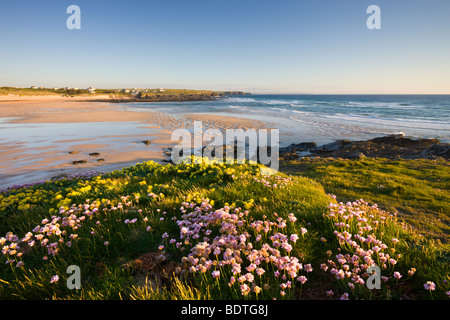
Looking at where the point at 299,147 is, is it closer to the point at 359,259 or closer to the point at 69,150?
the point at 359,259

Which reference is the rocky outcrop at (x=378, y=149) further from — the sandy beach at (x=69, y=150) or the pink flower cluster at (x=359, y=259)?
the pink flower cluster at (x=359, y=259)

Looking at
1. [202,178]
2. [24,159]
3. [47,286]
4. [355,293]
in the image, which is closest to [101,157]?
[24,159]

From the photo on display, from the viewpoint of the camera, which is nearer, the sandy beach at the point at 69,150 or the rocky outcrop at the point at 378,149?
the sandy beach at the point at 69,150

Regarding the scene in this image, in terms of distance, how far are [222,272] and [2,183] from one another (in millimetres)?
14699

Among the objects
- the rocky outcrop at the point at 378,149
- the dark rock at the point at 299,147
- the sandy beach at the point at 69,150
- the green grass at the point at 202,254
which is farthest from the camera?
the dark rock at the point at 299,147

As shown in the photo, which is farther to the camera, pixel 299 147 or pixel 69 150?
pixel 299 147

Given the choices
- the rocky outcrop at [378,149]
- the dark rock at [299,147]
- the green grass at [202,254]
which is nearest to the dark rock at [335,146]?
the rocky outcrop at [378,149]

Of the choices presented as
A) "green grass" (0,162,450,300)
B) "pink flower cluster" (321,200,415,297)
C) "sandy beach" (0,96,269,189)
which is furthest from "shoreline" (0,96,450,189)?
"pink flower cluster" (321,200,415,297)

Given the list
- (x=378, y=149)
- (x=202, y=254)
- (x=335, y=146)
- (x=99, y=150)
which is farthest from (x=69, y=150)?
(x=378, y=149)

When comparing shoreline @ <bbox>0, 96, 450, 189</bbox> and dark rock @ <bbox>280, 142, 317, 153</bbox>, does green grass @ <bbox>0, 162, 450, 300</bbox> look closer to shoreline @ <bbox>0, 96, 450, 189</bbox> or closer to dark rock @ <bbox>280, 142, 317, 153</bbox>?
shoreline @ <bbox>0, 96, 450, 189</bbox>

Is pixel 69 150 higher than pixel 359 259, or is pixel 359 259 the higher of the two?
pixel 69 150
